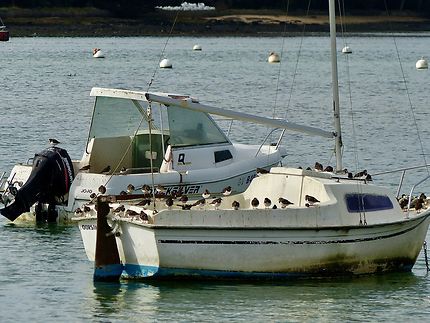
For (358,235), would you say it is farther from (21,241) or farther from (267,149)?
(267,149)

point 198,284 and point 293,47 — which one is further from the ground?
point 293,47

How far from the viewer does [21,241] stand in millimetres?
31078

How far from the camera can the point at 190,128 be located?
34.0 meters

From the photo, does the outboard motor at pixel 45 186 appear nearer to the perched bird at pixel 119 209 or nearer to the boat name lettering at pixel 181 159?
the boat name lettering at pixel 181 159

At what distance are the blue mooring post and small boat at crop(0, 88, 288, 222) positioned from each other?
5958 millimetres

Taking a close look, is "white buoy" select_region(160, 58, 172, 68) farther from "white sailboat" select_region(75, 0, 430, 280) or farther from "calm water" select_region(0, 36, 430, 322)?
"white sailboat" select_region(75, 0, 430, 280)

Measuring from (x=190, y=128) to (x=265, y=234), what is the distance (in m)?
9.34

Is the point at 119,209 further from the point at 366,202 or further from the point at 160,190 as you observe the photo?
the point at 366,202

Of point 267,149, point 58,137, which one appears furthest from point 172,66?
point 267,149

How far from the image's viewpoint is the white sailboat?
2478cm

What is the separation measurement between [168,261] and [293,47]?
12066 cm

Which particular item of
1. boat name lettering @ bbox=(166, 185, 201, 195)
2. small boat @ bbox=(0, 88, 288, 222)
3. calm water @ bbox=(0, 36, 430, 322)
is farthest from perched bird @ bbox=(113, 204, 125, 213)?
boat name lettering @ bbox=(166, 185, 201, 195)

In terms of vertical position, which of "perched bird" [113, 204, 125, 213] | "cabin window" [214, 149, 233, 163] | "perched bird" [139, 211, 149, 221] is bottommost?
"perched bird" [139, 211, 149, 221]

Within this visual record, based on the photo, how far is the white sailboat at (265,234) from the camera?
24.8 m
